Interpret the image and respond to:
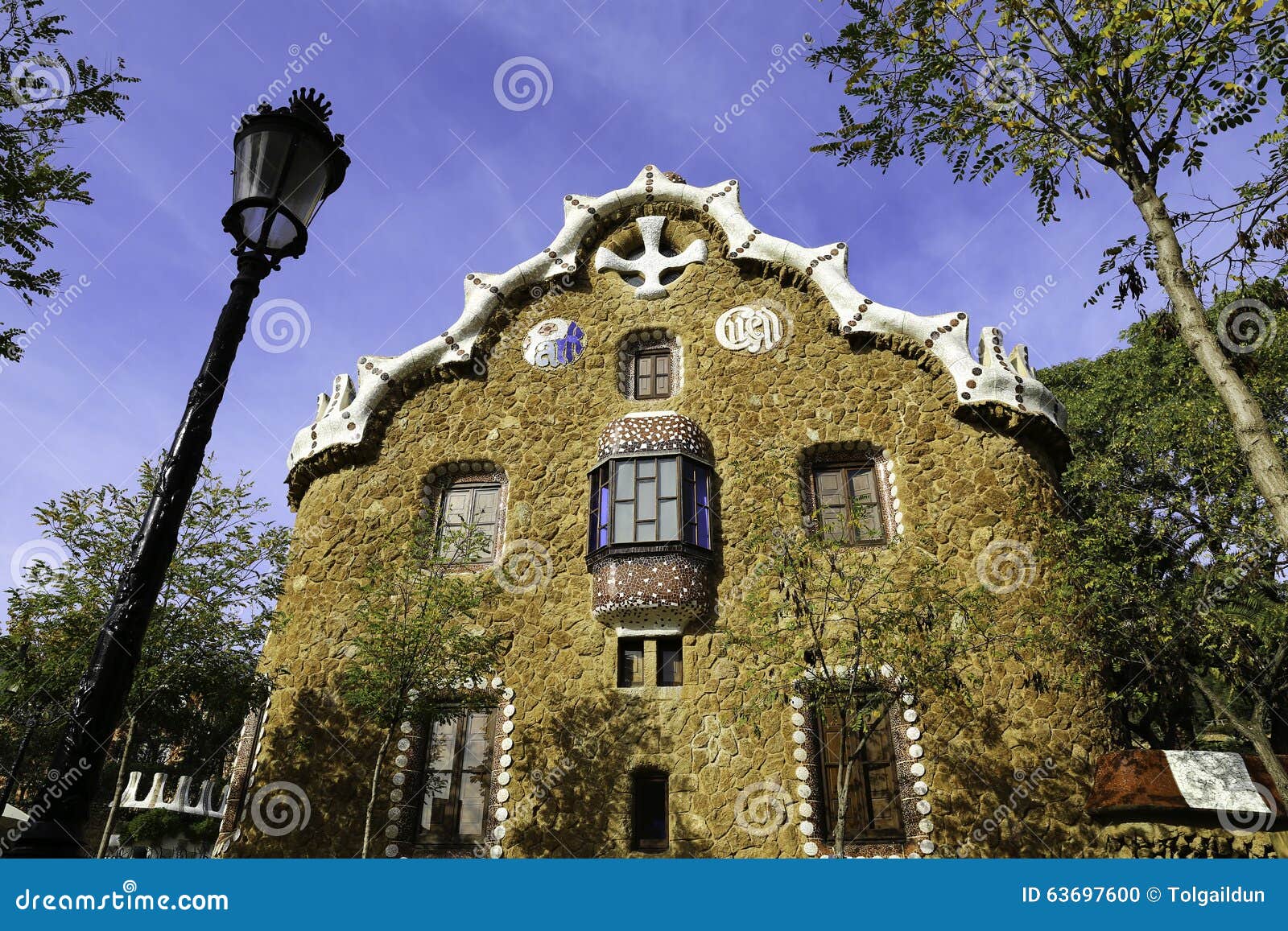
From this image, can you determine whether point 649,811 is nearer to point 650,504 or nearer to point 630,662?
point 630,662

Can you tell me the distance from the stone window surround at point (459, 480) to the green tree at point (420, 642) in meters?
0.87

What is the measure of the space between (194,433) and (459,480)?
9.89 meters

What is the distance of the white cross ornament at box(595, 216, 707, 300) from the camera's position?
1410 cm

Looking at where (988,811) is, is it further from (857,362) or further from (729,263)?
(729,263)

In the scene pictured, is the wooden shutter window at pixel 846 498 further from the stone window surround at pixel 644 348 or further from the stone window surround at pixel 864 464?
the stone window surround at pixel 644 348

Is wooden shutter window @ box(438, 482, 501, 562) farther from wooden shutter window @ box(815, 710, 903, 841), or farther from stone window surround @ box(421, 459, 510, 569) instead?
wooden shutter window @ box(815, 710, 903, 841)

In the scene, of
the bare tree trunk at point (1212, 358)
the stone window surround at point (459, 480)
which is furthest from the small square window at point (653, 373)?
the bare tree trunk at point (1212, 358)

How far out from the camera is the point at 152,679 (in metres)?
11.3

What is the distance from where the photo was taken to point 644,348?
1389 centimetres

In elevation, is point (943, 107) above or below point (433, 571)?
above

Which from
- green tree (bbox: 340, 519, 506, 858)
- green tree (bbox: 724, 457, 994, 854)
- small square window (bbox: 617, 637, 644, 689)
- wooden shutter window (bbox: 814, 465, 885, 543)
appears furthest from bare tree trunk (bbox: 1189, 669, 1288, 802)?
green tree (bbox: 340, 519, 506, 858)

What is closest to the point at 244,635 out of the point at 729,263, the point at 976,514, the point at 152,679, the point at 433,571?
the point at 152,679

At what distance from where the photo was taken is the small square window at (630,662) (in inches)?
440

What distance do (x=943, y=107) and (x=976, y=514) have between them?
5.36 meters
